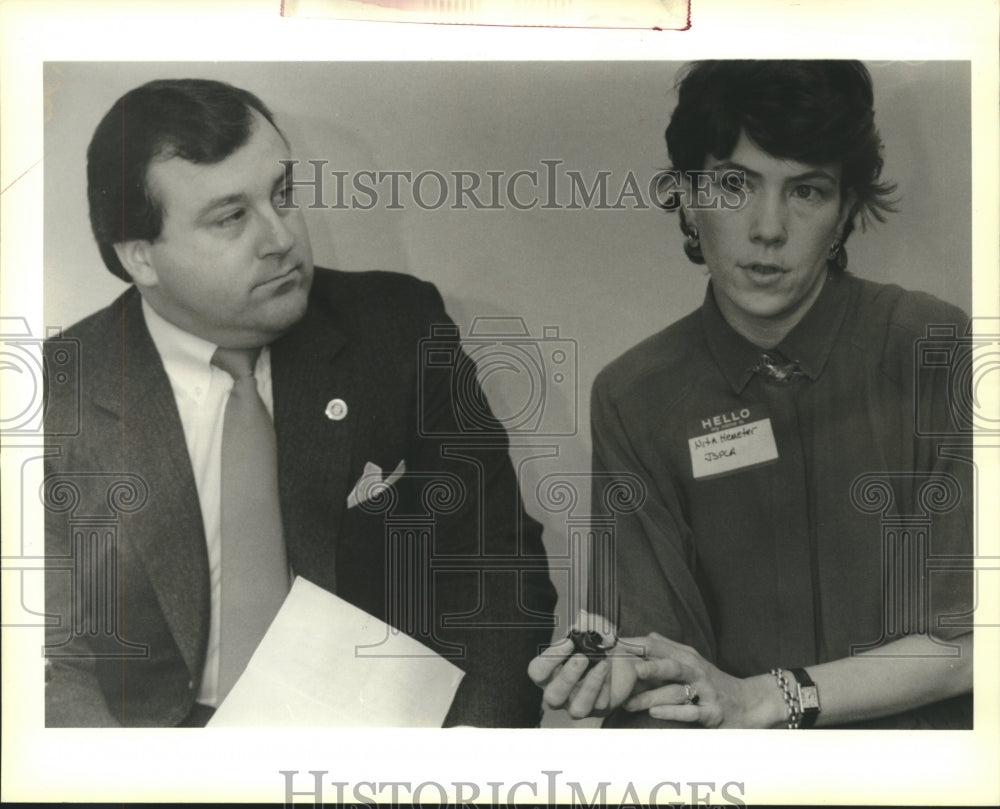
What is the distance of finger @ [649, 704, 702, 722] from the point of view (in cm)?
202

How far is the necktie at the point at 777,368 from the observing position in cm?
203

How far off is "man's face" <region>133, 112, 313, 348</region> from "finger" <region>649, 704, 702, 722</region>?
953 millimetres

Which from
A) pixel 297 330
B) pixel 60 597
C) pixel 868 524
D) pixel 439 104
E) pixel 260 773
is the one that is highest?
pixel 439 104

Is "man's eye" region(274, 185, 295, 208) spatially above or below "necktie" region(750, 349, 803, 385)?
above

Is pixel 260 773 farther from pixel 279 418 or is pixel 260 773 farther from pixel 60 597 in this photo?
pixel 279 418

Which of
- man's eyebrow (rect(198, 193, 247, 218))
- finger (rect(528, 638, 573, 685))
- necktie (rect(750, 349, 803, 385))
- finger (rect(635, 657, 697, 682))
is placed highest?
man's eyebrow (rect(198, 193, 247, 218))

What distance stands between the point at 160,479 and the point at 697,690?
3.38 ft

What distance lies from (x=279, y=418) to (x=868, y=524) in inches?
42.2

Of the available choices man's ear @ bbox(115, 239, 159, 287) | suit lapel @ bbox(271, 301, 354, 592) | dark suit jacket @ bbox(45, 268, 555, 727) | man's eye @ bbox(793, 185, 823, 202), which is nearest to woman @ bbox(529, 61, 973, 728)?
man's eye @ bbox(793, 185, 823, 202)

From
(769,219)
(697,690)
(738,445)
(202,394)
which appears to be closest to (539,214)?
(769,219)

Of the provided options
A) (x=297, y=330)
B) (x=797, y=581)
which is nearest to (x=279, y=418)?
(x=297, y=330)

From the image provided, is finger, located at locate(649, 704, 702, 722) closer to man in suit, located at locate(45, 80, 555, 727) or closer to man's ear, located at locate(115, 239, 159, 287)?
man in suit, located at locate(45, 80, 555, 727)

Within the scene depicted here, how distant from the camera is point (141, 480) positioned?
2041 millimetres

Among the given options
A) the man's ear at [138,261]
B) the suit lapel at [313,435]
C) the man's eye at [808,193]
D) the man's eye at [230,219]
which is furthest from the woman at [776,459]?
the man's ear at [138,261]
